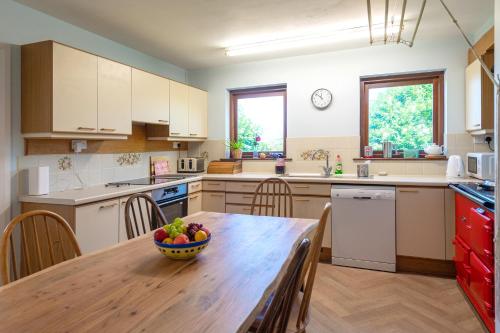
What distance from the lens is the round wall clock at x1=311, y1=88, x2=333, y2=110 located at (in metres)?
3.95

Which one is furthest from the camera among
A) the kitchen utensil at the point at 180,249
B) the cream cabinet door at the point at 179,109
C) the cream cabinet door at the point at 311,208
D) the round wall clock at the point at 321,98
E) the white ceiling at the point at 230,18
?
the round wall clock at the point at 321,98

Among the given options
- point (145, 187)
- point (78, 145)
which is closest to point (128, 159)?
point (78, 145)

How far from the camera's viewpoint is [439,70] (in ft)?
11.7

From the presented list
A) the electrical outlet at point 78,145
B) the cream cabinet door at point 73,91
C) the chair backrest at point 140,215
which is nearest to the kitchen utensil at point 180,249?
the chair backrest at point 140,215

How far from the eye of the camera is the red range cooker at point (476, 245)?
78.6 inches

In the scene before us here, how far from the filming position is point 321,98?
3.98 m

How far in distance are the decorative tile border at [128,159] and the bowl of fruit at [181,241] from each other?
2376mm

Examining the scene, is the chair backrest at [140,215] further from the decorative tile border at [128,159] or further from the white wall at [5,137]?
the white wall at [5,137]

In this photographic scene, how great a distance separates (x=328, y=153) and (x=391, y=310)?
1.99m

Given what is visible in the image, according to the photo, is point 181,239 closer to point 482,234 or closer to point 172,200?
point 482,234

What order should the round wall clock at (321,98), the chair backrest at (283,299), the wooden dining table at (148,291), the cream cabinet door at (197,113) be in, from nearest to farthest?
the chair backrest at (283,299) → the wooden dining table at (148,291) → the round wall clock at (321,98) → the cream cabinet door at (197,113)

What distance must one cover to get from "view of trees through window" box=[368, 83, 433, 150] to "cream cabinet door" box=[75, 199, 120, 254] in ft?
9.51

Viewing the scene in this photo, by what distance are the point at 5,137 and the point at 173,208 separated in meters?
1.54

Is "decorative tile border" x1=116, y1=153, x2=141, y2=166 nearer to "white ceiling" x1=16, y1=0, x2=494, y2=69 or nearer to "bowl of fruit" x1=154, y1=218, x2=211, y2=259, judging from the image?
"white ceiling" x1=16, y1=0, x2=494, y2=69
